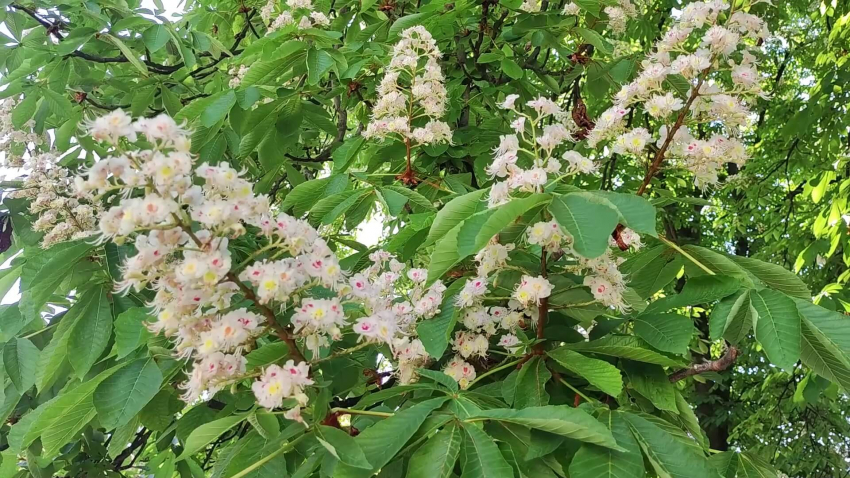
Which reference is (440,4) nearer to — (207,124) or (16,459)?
(207,124)

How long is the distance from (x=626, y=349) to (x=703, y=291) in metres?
0.19

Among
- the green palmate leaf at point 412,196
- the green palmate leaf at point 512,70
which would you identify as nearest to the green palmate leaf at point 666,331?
the green palmate leaf at point 412,196

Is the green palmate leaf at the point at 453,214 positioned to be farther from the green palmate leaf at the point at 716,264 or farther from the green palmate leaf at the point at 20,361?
the green palmate leaf at the point at 20,361

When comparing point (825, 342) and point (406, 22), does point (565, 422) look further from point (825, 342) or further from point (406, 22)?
point (406, 22)

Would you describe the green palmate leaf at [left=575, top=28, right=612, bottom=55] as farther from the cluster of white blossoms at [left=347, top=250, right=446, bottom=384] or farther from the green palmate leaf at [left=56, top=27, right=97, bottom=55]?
the green palmate leaf at [left=56, top=27, right=97, bottom=55]

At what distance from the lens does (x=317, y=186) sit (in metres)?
2.14

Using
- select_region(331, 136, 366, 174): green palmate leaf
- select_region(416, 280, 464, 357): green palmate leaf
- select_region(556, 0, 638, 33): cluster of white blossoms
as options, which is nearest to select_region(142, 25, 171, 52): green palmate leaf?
select_region(331, 136, 366, 174): green palmate leaf

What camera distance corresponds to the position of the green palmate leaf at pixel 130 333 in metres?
1.34

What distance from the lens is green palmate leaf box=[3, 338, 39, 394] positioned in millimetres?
1944

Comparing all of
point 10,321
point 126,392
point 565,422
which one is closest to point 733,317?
point 565,422

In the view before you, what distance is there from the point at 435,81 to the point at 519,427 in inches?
52.3

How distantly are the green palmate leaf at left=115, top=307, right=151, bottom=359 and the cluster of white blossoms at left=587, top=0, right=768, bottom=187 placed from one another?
111 cm

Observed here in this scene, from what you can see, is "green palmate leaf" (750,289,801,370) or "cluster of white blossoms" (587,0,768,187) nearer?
"green palmate leaf" (750,289,801,370)

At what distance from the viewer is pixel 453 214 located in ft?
4.36
